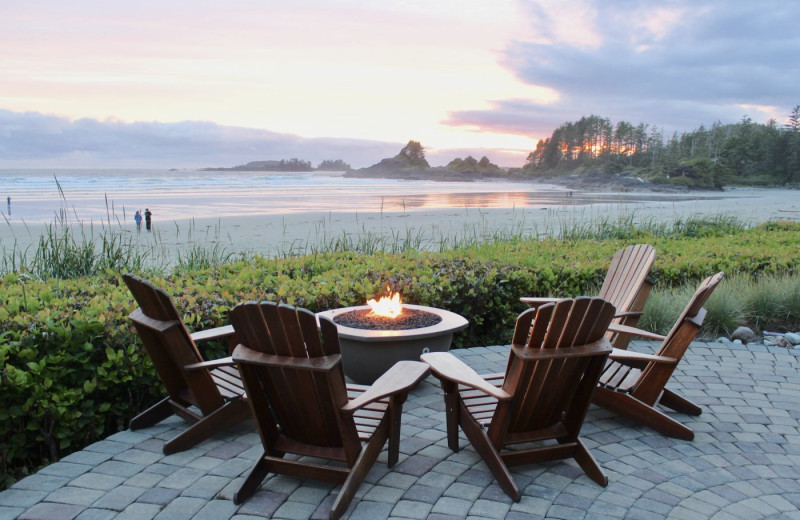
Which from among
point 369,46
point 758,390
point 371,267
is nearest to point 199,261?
point 371,267

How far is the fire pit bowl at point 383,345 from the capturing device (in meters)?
4.14

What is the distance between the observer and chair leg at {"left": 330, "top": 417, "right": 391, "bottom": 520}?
2.58 m

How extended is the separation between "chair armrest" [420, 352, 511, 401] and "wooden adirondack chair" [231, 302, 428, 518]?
3.7 inches

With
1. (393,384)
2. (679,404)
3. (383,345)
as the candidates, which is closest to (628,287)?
(679,404)

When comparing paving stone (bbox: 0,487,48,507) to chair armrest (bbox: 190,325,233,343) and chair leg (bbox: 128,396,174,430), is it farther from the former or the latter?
chair armrest (bbox: 190,325,233,343)

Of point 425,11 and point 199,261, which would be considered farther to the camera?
point 425,11

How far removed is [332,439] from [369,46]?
11745 mm

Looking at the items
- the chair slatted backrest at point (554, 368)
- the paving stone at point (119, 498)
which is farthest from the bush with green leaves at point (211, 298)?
the chair slatted backrest at point (554, 368)

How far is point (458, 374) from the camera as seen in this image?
2.96m

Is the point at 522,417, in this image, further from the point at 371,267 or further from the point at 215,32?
the point at 215,32

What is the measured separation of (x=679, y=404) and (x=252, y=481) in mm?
2869

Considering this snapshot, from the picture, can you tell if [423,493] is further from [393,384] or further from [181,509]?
[181,509]

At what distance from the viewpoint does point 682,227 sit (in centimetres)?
1265

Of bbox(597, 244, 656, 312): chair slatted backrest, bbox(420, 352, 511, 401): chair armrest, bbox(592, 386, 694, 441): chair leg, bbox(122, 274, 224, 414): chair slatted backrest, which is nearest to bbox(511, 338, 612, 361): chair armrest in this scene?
bbox(420, 352, 511, 401): chair armrest
